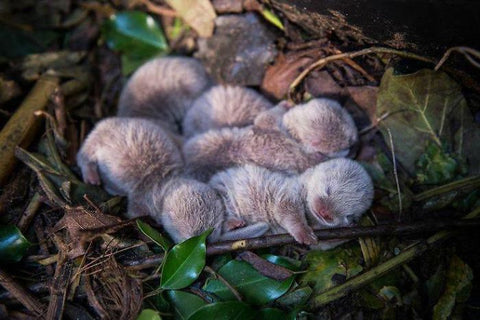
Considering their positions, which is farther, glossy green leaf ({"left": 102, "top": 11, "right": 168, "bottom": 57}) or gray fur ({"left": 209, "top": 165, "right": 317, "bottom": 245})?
glossy green leaf ({"left": 102, "top": 11, "right": 168, "bottom": 57})

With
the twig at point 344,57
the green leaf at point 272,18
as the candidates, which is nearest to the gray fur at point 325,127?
the twig at point 344,57

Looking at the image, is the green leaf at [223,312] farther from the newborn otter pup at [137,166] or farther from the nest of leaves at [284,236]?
the newborn otter pup at [137,166]

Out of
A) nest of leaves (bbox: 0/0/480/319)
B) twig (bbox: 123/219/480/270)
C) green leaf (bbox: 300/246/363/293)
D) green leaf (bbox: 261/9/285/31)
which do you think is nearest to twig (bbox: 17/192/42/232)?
nest of leaves (bbox: 0/0/480/319)

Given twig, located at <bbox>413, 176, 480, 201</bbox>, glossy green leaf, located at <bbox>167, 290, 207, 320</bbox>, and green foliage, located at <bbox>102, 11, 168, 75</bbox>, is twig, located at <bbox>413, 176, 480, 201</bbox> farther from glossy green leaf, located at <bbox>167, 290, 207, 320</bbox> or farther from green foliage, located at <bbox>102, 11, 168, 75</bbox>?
green foliage, located at <bbox>102, 11, 168, 75</bbox>

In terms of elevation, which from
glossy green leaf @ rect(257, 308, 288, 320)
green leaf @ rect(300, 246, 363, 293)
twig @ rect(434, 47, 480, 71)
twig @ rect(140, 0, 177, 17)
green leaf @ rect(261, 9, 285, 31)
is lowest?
glossy green leaf @ rect(257, 308, 288, 320)

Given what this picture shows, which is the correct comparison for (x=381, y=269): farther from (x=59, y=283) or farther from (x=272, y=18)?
(x=272, y=18)
